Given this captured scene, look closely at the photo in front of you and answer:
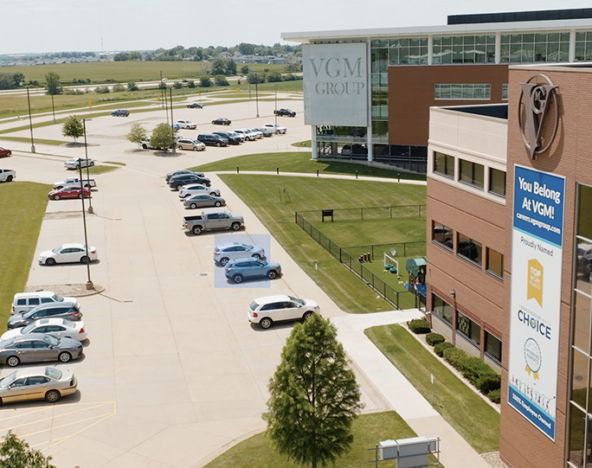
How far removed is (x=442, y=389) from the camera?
33375 mm

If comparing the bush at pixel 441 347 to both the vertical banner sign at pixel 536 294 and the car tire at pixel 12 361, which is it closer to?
the vertical banner sign at pixel 536 294

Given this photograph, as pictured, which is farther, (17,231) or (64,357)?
(17,231)

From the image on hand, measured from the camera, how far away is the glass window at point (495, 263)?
33.1 meters

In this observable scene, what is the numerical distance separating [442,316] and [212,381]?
12096 mm

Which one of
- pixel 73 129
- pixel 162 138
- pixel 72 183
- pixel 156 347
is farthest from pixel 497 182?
pixel 73 129

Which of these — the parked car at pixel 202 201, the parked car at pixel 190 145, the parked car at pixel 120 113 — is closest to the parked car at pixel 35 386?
the parked car at pixel 202 201

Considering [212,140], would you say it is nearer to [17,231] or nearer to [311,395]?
[17,231]

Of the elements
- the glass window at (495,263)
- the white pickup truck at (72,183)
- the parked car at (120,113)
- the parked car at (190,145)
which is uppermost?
the parked car at (120,113)

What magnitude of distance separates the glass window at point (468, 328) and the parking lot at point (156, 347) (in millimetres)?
5515

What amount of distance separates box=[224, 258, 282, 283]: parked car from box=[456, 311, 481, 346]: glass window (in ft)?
50.8

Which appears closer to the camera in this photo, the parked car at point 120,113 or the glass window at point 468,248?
the glass window at point 468,248

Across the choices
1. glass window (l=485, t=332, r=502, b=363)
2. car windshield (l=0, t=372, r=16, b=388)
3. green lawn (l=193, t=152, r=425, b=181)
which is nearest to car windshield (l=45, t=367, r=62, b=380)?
car windshield (l=0, t=372, r=16, b=388)

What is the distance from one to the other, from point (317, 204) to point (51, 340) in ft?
125

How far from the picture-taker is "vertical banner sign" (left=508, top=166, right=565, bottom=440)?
78.5 feet
